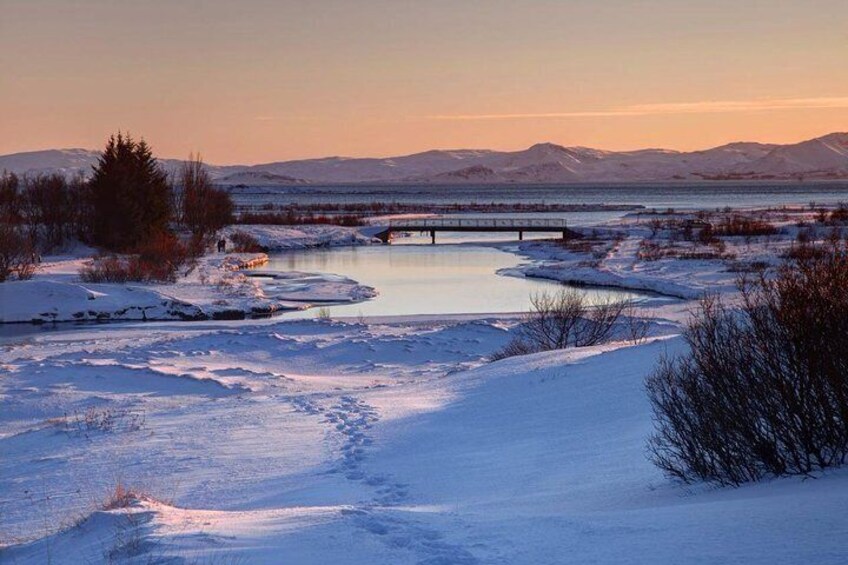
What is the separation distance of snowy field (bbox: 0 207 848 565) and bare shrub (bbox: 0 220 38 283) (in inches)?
403

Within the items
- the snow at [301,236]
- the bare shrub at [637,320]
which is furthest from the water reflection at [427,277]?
the bare shrub at [637,320]

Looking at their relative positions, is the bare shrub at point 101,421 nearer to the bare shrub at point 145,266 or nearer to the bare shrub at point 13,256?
the bare shrub at point 13,256

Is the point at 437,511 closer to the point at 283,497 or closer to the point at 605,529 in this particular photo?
the point at 605,529

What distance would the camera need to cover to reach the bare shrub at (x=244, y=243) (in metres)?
55.7

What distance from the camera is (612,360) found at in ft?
49.3

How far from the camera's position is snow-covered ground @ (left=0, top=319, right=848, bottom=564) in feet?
20.0

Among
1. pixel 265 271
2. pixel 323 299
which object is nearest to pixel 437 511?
pixel 323 299

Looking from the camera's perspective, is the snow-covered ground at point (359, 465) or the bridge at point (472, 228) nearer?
the snow-covered ground at point (359, 465)

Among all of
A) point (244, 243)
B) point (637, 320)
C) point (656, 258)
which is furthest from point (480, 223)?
point (637, 320)

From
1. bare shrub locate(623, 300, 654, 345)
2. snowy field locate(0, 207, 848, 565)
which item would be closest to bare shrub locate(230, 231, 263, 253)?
snowy field locate(0, 207, 848, 565)

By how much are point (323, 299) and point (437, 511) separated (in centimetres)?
2733

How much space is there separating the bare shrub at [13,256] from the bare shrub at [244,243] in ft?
61.8

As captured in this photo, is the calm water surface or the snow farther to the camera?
the snow

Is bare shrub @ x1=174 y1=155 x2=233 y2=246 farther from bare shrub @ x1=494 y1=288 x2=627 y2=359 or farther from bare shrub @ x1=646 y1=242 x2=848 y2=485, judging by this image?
bare shrub @ x1=646 y1=242 x2=848 y2=485
